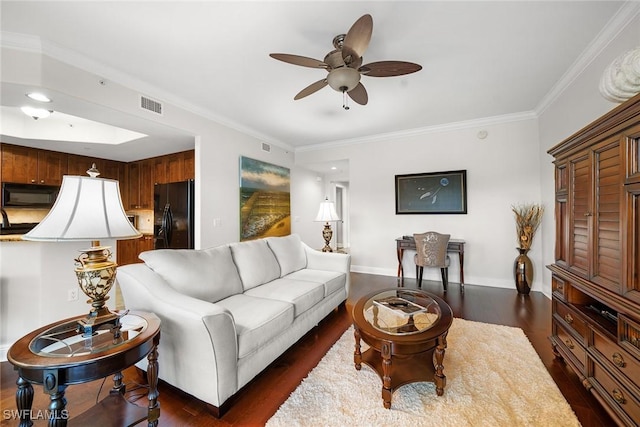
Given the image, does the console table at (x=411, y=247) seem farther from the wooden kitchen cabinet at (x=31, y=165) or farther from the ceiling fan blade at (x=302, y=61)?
the wooden kitchen cabinet at (x=31, y=165)

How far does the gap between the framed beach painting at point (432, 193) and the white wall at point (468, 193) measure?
10 centimetres

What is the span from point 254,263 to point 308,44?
6.88 ft

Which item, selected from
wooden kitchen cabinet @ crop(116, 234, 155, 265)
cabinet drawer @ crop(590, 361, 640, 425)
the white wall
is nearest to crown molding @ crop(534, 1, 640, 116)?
the white wall

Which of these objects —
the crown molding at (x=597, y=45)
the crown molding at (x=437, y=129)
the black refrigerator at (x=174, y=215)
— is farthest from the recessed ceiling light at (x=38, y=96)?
the crown molding at (x=597, y=45)

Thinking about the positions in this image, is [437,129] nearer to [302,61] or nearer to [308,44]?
[308,44]

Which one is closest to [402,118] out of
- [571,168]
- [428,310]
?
[571,168]

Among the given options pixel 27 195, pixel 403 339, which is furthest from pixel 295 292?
pixel 27 195

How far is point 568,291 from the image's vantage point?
1785mm

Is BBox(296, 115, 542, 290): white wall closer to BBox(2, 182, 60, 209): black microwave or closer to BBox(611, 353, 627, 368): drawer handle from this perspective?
BBox(611, 353, 627, 368): drawer handle

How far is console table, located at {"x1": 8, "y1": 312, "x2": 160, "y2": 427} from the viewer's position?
1.01m

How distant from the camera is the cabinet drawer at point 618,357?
3.90 feet

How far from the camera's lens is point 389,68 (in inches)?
77.7

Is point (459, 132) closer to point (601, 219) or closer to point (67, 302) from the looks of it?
point (601, 219)

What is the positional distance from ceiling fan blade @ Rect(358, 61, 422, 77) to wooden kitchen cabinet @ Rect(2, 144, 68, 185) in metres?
5.66
